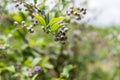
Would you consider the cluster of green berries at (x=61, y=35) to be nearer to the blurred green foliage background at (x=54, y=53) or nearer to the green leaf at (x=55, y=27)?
the green leaf at (x=55, y=27)

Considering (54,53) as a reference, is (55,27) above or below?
below

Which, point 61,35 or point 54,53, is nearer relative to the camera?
point 61,35

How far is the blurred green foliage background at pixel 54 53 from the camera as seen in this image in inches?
83.7

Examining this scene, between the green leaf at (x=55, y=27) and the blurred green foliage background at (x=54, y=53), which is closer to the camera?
the green leaf at (x=55, y=27)

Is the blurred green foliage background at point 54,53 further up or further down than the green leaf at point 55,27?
further up

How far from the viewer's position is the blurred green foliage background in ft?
6.98

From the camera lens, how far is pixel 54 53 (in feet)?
9.38

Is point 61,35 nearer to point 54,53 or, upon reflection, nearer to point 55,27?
point 55,27

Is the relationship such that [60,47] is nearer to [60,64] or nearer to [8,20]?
[60,64]

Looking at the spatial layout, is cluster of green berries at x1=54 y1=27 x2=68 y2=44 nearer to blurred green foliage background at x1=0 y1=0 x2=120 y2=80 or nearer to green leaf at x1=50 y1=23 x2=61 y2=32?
green leaf at x1=50 y1=23 x2=61 y2=32

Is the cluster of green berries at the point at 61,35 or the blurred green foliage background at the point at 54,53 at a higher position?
the blurred green foliage background at the point at 54,53

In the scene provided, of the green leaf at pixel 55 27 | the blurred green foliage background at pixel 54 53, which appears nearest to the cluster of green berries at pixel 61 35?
the green leaf at pixel 55 27

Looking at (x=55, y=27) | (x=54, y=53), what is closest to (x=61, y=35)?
(x=55, y=27)

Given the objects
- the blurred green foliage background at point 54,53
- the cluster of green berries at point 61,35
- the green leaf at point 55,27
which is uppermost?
the blurred green foliage background at point 54,53
